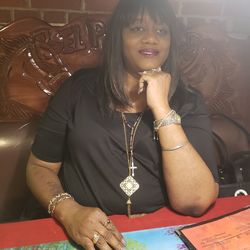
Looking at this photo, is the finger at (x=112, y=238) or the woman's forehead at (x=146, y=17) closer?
the finger at (x=112, y=238)

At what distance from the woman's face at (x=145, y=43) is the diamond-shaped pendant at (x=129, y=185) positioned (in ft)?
1.33

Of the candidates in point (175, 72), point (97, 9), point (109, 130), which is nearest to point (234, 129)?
point (175, 72)

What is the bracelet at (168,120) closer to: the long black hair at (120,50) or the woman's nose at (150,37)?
the long black hair at (120,50)

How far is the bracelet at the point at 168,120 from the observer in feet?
3.84

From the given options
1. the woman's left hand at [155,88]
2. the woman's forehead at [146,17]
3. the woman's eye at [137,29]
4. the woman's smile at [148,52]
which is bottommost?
the woman's left hand at [155,88]

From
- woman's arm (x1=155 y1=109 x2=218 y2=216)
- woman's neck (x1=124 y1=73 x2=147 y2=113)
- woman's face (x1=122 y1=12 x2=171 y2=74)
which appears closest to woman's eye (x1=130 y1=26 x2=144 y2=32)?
woman's face (x1=122 y1=12 x2=171 y2=74)

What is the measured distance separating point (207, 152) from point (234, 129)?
21.6 inches

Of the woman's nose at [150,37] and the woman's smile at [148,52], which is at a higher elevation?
the woman's nose at [150,37]

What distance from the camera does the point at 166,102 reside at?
1223mm

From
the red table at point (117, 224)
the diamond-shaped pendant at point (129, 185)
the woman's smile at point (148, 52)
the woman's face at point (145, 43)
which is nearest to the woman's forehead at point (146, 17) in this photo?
the woman's face at point (145, 43)

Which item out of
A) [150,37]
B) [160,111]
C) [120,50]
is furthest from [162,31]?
[160,111]

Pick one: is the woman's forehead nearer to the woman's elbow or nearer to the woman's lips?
the woman's lips

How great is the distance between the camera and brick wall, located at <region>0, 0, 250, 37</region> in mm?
1707

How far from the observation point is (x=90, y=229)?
982 millimetres
